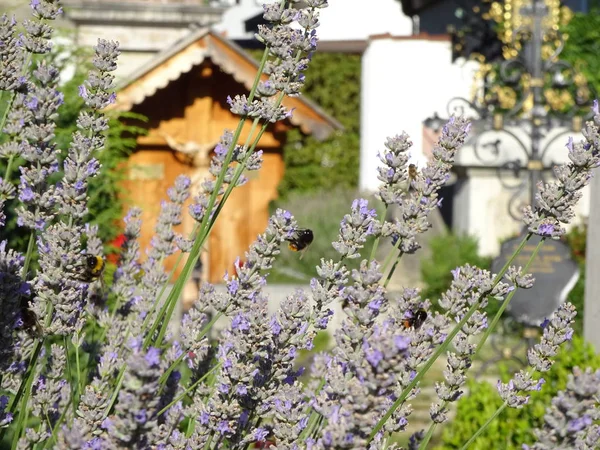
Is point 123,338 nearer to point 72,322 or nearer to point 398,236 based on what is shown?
point 72,322

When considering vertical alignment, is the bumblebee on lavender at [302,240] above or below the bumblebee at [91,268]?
above

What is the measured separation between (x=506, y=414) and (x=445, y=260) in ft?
25.5

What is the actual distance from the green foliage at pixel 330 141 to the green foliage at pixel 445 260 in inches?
169

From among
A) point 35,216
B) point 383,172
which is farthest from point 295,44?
point 35,216

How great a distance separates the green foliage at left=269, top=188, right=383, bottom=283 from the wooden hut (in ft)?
6.72

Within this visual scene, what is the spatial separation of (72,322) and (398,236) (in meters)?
0.70

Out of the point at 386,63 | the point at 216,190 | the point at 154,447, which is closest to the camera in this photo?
the point at 154,447

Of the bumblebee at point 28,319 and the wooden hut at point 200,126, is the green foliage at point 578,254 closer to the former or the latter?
the wooden hut at point 200,126

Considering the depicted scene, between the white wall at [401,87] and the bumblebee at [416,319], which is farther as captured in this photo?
the white wall at [401,87]

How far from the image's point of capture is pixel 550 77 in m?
14.3

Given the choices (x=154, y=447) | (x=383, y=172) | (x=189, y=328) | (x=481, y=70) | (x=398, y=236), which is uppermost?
(x=481, y=70)

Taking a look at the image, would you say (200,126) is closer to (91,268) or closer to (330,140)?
(91,268)

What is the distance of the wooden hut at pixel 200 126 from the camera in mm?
8656

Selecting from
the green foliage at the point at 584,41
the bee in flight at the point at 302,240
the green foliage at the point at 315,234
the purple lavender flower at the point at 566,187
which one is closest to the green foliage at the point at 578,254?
the green foliage at the point at 315,234
